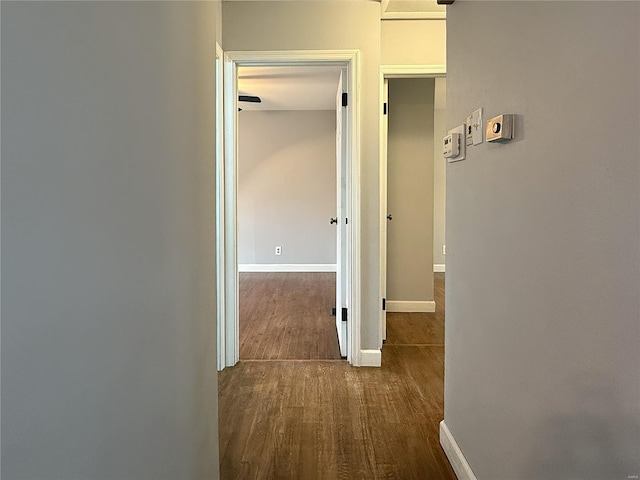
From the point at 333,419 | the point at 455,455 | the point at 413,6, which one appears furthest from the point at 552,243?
the point at 413,6

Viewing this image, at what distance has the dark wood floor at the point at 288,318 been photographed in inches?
140

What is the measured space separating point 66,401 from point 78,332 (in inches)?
3.8

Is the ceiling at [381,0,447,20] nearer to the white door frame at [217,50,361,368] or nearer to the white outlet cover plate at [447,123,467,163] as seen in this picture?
the white door frame at [217,50,361,368]

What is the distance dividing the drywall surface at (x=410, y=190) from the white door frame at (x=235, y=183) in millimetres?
1684

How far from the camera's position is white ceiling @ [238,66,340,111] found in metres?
4.97

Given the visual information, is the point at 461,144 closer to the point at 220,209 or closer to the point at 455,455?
the point at 455,455

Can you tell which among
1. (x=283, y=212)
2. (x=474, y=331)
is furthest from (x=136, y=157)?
(x=283, y=212)

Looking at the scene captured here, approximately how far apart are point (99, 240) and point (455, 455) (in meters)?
1.67

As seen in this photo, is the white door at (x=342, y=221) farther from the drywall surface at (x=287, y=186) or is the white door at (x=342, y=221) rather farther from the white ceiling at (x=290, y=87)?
the drywall surface at (x=287, y=186)

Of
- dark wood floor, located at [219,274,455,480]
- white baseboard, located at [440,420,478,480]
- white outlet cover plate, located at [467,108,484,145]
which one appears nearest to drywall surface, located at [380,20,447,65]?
white outlet cover plate, located at [467,108,484,145]

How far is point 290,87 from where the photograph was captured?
5.75 meters

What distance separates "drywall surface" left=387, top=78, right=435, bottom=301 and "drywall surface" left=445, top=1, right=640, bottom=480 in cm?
294

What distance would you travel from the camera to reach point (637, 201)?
858mm

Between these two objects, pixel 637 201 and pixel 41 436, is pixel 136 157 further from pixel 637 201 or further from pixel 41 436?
pixel 637 201
